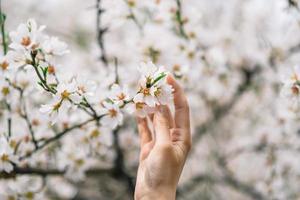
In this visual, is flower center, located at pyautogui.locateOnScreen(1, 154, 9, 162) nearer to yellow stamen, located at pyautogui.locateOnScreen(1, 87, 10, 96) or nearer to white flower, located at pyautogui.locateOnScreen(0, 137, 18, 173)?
white flower, located at pyautogui.locateOnScreen(0, 137, 18, 173)

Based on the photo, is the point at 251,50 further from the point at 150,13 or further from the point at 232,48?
the point at 150,13

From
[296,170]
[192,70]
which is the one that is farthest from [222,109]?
[192,70]

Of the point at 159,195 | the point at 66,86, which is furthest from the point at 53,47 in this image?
the point at 159,195

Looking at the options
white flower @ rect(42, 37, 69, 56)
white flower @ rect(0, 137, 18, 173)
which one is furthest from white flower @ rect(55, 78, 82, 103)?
white flower @ rect(0, 137, 18, 173)

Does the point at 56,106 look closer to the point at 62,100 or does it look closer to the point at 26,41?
the point at 62,100

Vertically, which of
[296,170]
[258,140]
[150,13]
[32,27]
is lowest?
[296,170]
